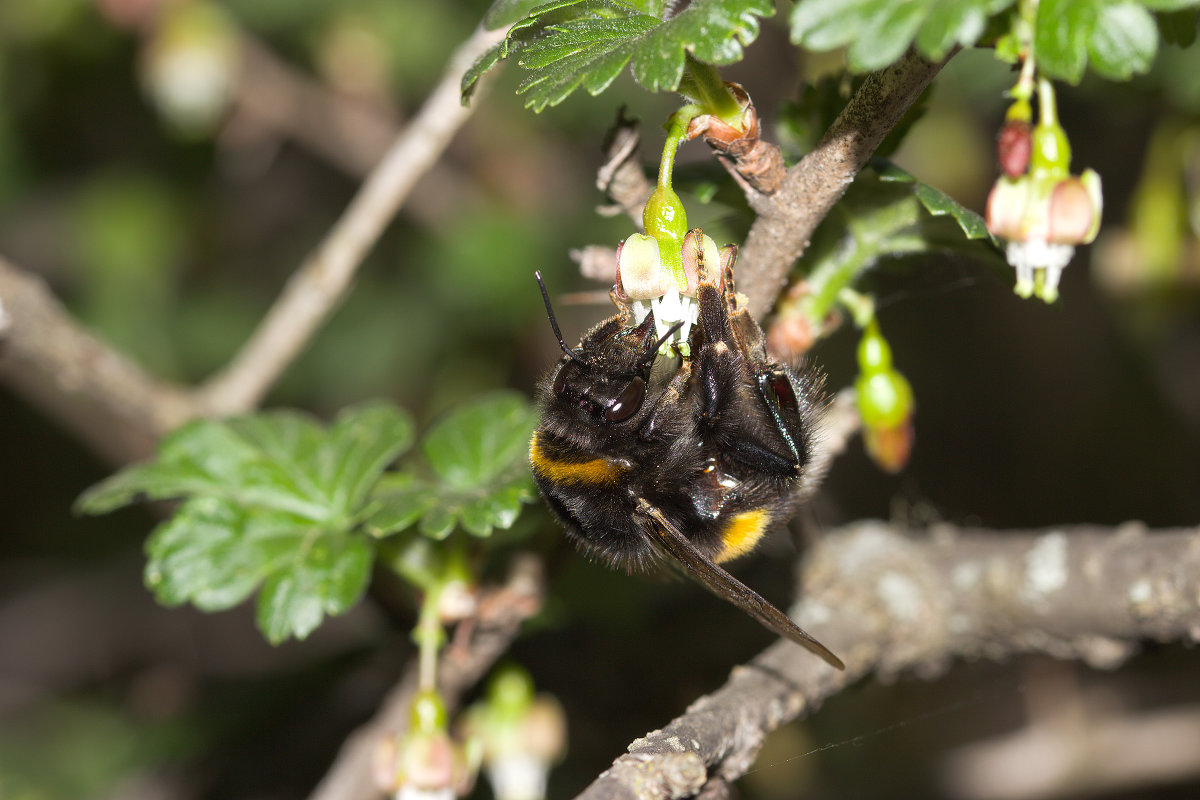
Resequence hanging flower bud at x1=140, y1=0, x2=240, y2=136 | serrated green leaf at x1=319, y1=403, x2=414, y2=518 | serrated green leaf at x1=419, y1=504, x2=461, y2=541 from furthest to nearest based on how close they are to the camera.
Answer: hanging flower bud at x1=140, y1=0, x2=240, y2=136 → serrated green leaf at x1=319, y1=403, x2=414, y2=518 → serrated green leaf at x1=419, y1=504, x2=461, y2=541

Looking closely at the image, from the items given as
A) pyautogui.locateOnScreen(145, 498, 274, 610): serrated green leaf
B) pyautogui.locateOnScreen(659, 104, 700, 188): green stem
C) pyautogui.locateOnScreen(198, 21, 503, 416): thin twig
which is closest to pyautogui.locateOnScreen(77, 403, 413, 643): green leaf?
pyautogui.locateOnScreen(145, 498, 274, 610): serrated green leaf

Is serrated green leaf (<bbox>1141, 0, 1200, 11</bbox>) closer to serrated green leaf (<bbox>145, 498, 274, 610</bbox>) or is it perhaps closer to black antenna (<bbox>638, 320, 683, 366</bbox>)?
black antenna (<bbox>638, 320, 683, 366</bbox>)

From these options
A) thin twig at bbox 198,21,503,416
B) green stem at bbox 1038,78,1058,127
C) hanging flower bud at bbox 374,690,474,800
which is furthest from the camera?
thin twig at bbox 198,21,503,416

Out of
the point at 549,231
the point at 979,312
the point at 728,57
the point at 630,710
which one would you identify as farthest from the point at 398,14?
the point at 728,57

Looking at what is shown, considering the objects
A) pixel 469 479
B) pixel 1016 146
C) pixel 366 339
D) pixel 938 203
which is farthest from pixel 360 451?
pixel 366 339

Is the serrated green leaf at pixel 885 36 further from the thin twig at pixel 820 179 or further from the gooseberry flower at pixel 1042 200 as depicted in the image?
the gooseberry flower at pixel 1042 200

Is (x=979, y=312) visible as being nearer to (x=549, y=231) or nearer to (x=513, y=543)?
(x=549, y=231)

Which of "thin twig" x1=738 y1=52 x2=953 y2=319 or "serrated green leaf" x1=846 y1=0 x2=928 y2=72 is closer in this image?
"serrated green leaf" x1=846 y1=0 x2=928 y2=72
